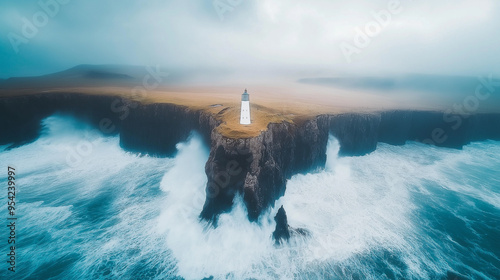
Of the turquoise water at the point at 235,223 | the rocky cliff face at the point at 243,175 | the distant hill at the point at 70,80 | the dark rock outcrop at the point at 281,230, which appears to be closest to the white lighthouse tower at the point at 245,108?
the rocky cliff face at the point at 243,175

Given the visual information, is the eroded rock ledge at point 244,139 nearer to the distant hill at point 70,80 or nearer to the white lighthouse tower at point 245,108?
the white lighthouse tower at point 245,108

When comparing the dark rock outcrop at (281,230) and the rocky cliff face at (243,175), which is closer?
the dark rock outcrop at (281,230)

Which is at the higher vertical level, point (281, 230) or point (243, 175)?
point (243, 175)

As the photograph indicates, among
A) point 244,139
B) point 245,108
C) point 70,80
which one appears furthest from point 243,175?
point 70,80

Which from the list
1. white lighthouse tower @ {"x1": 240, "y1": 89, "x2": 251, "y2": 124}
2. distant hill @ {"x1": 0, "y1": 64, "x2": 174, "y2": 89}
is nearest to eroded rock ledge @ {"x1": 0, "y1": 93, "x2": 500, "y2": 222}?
white lighthouse tower @ {"x1": 240, "y1": 89, "x2": 251, "y2": 124}

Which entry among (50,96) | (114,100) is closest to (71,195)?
(114,100)

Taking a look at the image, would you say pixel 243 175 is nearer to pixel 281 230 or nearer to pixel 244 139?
pixel 244 139

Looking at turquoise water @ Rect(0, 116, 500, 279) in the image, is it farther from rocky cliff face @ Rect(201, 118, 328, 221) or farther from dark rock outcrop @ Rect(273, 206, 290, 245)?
rocky cliff face @ Rect(201, 118, 328, 221)
